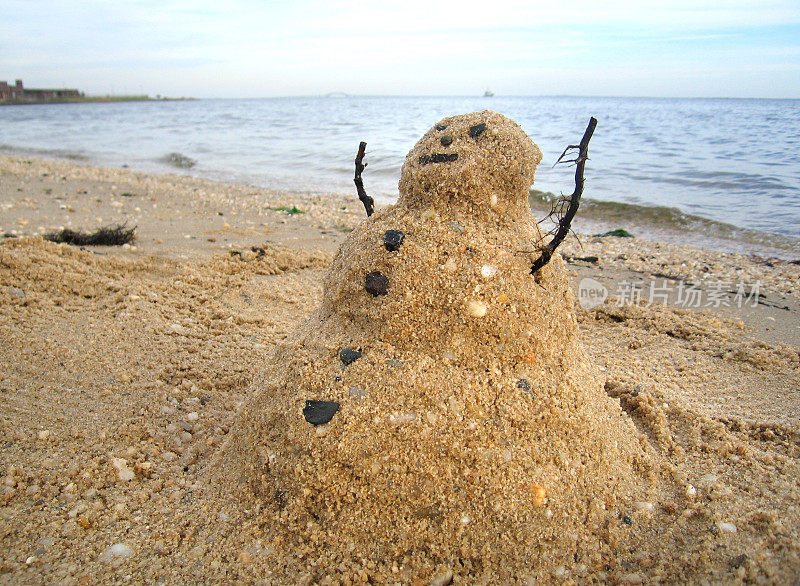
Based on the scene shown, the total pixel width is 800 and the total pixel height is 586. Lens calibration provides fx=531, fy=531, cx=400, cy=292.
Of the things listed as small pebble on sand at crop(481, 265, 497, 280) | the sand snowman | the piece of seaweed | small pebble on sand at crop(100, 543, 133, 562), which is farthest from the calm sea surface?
the piece of seaweed

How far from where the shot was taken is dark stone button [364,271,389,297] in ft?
6.28

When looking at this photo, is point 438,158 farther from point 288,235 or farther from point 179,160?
point 179,160

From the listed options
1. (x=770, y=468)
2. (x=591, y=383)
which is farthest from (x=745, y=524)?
(x=591, y=383)

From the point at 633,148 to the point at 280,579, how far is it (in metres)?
15.8

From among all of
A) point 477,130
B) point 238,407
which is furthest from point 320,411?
point 477,130

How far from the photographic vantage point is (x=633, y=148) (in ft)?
49.2

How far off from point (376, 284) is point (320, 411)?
1.60ft

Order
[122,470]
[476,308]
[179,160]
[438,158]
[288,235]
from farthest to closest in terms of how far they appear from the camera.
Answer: [179,160] → [288,235] → [122,470] → [438,158] → [476,308]

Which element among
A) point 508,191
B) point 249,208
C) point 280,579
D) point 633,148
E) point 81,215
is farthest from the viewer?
point 633,148

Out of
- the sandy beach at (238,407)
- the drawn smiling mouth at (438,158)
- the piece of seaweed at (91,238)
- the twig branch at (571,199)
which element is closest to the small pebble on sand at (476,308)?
the twig branch at (571,199)

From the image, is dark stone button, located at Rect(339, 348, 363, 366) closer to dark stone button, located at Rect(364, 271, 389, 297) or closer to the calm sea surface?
dark stone button, located at Rect(364, 271, 389, 297)

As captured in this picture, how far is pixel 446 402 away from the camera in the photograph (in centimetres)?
179

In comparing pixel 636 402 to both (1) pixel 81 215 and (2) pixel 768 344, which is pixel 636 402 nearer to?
(2) pixel 768 344

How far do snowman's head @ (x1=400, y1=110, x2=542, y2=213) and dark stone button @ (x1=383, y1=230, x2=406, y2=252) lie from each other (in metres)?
0.16
